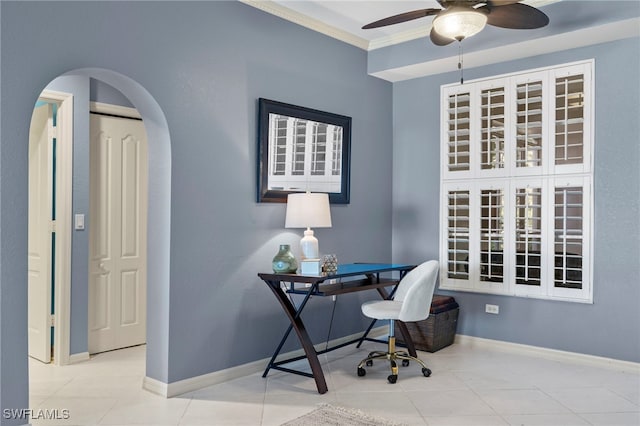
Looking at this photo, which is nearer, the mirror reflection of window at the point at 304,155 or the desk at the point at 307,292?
the desk at the point at 307,292

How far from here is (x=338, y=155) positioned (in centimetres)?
486

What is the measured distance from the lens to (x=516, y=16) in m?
3.20

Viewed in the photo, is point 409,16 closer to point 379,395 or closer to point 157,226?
point 157,226

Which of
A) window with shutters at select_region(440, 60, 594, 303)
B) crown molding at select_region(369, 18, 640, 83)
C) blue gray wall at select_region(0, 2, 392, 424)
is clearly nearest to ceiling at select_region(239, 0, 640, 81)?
crown molding at select_region(369, 18, 640, 83)

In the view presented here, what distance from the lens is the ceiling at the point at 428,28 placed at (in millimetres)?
3949

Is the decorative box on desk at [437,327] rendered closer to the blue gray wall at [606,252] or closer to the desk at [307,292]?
the blue gray wall at [606,252]

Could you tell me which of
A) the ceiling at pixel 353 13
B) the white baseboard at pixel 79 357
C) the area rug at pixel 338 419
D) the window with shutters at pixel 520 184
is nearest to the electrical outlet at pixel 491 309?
the window with shutters at pixel 520 184

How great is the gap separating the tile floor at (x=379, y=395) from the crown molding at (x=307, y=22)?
109 inches

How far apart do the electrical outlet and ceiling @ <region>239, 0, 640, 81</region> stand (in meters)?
2.18

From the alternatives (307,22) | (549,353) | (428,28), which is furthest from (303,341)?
(428,28)

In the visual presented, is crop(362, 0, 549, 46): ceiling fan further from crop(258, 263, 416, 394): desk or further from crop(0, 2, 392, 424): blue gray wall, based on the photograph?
crop(258, 263, 416, 394): desk

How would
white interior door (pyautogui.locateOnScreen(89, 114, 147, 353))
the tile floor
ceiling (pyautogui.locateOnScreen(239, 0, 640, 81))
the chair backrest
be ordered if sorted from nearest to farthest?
the tile floor, the chair backrest, ceiling (pyautogui.locateOnScreen(239, 0, 640, 81)), white interior door (pyautogui.locateOnScreen(89, 114, 147, 353))

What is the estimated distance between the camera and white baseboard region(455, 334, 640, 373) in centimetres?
417

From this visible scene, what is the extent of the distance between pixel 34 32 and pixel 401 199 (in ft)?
11.8
